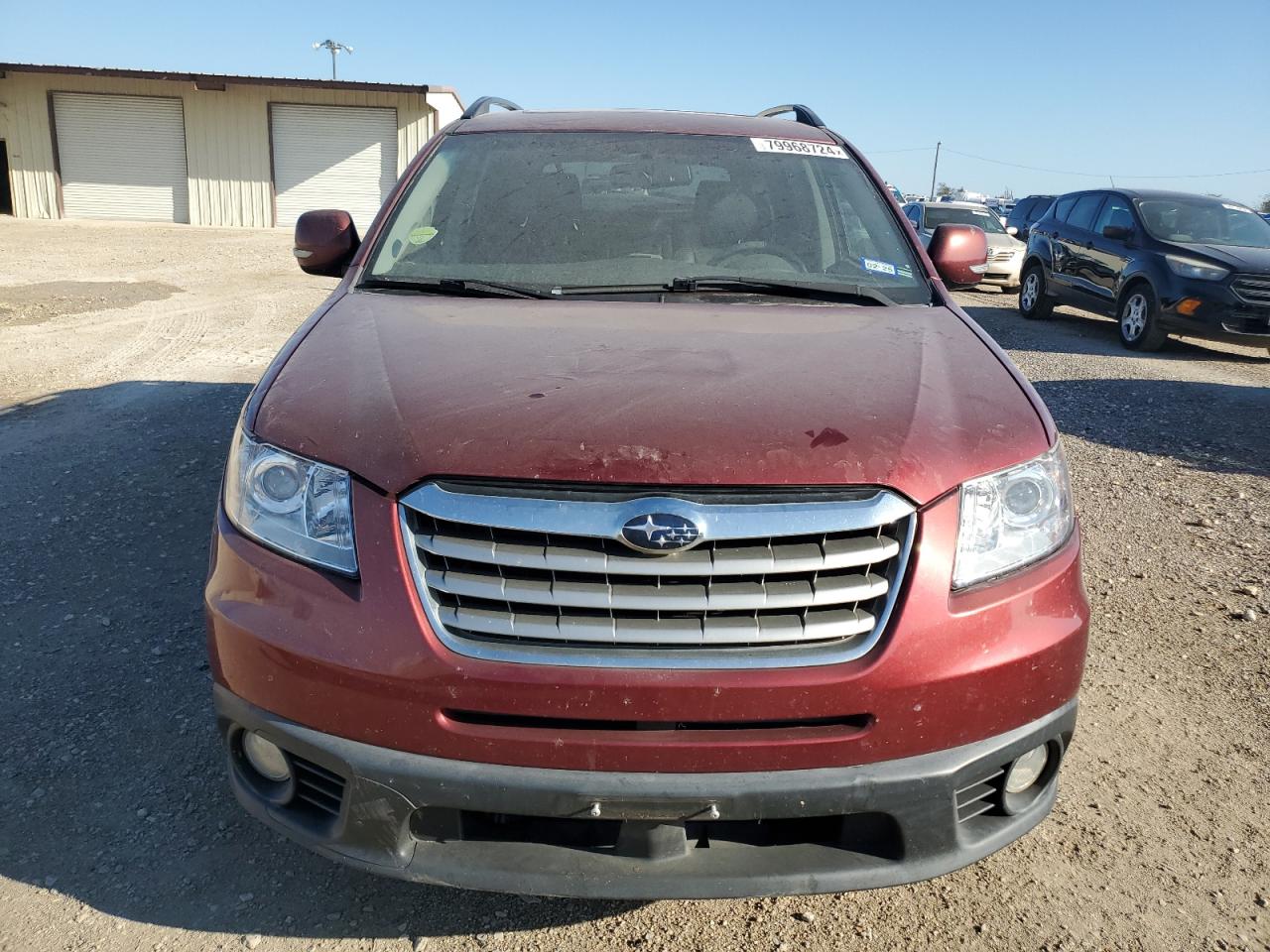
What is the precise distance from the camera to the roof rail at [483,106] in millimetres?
4008

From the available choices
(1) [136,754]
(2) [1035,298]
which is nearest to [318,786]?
(1) [136,754]

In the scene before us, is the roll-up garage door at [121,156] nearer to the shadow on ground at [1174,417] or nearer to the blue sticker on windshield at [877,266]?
the shadow on ground at [1174,417]

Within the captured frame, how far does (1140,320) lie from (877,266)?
8959 millimetres

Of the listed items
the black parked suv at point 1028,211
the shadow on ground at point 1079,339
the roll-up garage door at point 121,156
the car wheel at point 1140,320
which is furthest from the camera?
the roll-up garage door at point 121,156

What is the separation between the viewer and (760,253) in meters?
3.25

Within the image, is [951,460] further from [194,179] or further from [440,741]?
[194,179]

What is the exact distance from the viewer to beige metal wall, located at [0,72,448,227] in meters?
26.1

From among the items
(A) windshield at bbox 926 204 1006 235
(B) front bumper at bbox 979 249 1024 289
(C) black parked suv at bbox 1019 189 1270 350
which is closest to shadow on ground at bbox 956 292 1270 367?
(C) black parked suv at bbox 1019 189 1270 350

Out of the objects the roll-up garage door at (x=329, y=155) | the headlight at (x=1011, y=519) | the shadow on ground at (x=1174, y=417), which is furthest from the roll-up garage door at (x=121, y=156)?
the headlight at (x=1011, y=519)

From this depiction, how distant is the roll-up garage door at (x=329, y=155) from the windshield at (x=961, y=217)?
15.5 m

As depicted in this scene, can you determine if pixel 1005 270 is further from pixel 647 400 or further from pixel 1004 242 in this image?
pixel 647 400

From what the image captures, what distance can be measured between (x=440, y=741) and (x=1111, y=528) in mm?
4288

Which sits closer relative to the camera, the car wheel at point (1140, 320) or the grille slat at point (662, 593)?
the grille slat at point (662, 593)

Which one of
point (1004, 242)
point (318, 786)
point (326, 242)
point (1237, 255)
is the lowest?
point (1004, 242)
